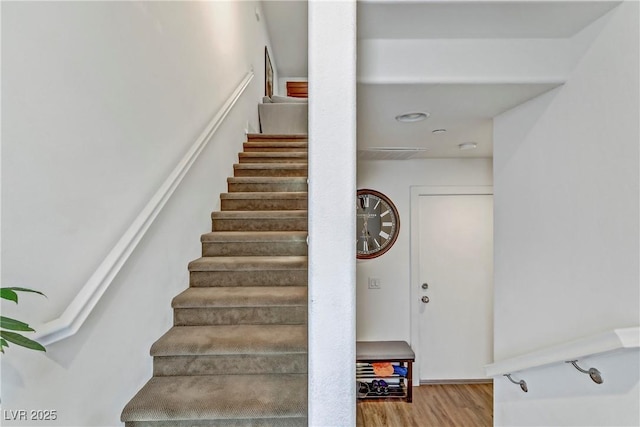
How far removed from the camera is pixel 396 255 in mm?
3527

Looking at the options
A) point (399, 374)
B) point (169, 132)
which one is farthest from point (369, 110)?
point (399, 374)

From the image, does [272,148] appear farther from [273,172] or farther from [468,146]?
[468,146]

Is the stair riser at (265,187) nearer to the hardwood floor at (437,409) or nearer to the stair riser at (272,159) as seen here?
the stair riser at (272,159)

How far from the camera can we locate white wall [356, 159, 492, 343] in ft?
11.5

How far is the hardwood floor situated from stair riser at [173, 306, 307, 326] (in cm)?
167

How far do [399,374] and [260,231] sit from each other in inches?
79.8

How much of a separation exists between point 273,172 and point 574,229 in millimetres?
2326

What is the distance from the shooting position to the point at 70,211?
1142mm

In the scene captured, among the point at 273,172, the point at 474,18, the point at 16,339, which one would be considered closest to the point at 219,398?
the point at 16,339

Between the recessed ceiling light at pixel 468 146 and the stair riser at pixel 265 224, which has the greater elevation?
the recessed ceiling light at pixel 468 146

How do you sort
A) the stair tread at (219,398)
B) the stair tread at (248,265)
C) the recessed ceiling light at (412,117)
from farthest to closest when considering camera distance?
the stair tread at (248,265) → the recessed ceiling light at (412,117) → the stair tread at (219,398)

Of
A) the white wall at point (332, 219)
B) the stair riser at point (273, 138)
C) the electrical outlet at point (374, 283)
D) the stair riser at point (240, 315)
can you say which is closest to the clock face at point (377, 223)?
the electrical outlet at point (374, 283)

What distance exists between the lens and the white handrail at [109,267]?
1012mm

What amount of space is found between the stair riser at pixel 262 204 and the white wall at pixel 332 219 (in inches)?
71.1
